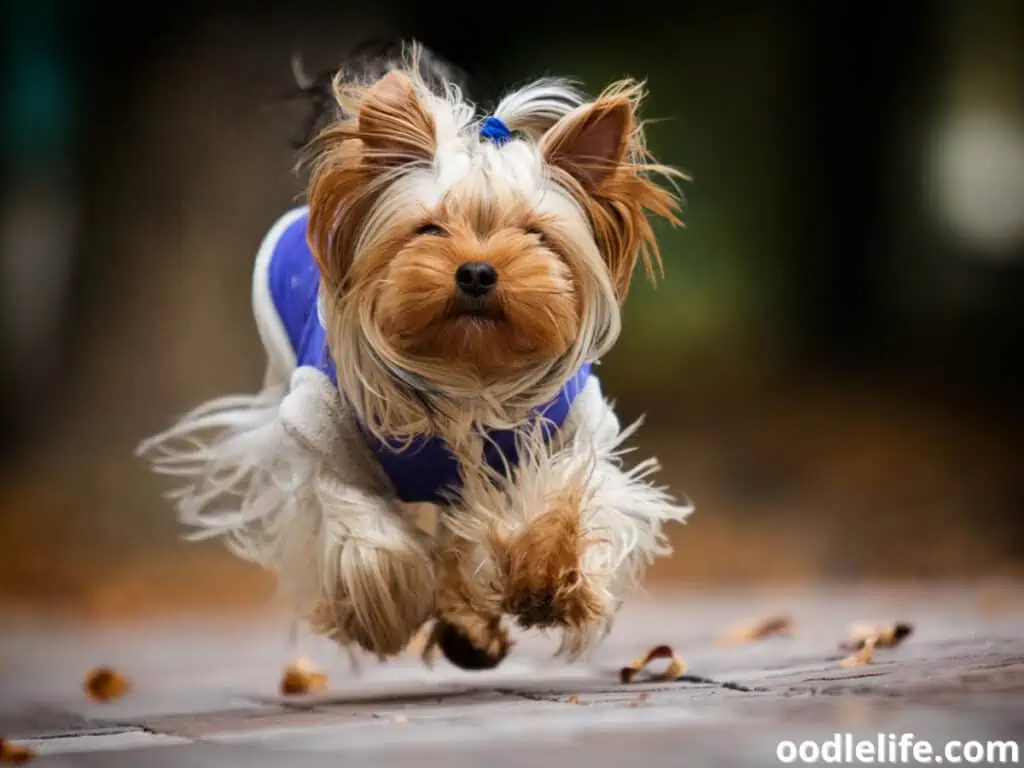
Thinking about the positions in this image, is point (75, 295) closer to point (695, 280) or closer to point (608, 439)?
point (695, 280)

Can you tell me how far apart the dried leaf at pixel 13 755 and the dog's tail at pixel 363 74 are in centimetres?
160

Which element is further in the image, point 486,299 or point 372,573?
point 372,573

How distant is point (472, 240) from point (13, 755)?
1.26 metres

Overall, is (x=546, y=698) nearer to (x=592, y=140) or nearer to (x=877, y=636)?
(x=877, y=636)

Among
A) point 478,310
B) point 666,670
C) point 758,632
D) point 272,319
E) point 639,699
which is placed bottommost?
point 639,699

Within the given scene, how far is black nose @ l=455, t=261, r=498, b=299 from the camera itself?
9.61 feet

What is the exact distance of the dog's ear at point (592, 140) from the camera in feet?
10.2

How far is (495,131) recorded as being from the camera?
3.17 meters

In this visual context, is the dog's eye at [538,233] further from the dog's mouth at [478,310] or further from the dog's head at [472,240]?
the dog's mouth at [478,310]

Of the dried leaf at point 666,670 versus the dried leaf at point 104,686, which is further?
the dried leaf at point 104,686

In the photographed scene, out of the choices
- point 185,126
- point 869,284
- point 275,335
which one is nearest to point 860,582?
point 869,284

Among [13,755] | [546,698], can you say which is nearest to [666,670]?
[546,698]

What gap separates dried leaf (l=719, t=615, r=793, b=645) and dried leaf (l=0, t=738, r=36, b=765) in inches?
74.2

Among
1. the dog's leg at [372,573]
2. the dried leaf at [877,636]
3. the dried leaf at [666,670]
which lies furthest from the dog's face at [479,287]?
the dried leaf at [877,636]
